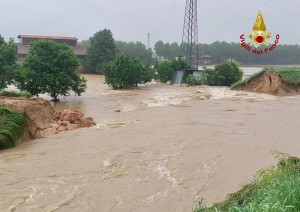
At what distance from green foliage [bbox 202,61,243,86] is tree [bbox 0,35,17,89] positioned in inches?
767

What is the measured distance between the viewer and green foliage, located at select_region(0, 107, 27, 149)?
1057cm

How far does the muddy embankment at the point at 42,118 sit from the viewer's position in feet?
39.9

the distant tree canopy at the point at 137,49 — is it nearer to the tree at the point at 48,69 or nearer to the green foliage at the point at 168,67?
the green foliage at the point at 168,67

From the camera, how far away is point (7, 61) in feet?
67.2

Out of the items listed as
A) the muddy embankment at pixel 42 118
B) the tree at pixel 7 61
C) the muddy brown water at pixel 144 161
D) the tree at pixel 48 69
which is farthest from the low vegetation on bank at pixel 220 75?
the muddy embankment at pixel 42 118

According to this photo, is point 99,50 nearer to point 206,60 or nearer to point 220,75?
point 220,75

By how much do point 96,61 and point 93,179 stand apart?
1757 inches

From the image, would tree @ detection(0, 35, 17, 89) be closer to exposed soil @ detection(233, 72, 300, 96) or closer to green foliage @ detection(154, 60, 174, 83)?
exposed soil @ detection(233, 72, 300, 96)

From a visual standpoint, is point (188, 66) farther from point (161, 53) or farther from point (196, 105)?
point (161, 53)

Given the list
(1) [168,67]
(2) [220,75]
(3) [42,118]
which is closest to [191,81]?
(2) [220,75]

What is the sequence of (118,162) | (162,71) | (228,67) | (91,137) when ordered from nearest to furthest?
1. (118,162)
2. (91,137)
3. (228,67)
4. (162,71)

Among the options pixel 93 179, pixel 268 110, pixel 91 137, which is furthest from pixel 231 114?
pixel 93 179

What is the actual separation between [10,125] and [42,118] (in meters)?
2.44

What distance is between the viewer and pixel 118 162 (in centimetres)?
888
